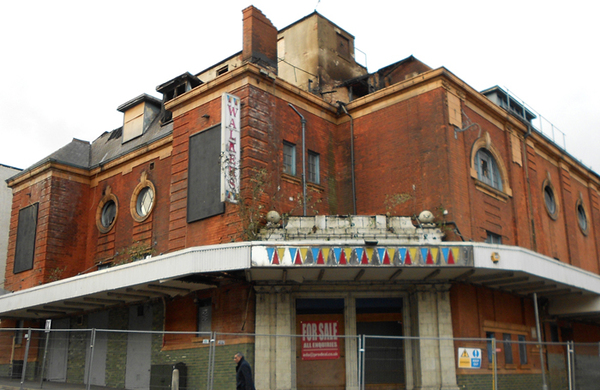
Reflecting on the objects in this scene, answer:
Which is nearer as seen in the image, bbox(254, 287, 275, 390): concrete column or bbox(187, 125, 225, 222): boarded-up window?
bbox(254, 287, 275, 390): concrete column

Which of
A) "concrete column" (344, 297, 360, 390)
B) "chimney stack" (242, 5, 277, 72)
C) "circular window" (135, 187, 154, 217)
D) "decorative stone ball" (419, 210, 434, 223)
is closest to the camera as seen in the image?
"concrete column" (344, 297, 360, 390)

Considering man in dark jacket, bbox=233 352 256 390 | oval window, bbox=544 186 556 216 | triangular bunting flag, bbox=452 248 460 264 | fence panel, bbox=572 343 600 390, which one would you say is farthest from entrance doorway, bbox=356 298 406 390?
oval window, bbox=544 186 556 216

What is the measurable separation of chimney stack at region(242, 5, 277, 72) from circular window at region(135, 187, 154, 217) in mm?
7594

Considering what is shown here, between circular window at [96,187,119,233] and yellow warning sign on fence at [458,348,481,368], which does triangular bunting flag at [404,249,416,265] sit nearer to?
yellow warning sign on fence at [458,348,481,368]

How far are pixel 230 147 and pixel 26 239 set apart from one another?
15469 mm

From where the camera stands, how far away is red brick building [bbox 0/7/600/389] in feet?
66.8

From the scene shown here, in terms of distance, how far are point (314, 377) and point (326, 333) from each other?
156 cm

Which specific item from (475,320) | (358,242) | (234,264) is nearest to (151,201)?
(234,264)

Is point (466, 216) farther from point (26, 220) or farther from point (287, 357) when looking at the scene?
point (26, 220)

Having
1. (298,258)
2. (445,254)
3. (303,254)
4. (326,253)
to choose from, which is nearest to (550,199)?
(445,254)

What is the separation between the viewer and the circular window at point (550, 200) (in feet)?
97.3

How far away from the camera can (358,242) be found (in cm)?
1920

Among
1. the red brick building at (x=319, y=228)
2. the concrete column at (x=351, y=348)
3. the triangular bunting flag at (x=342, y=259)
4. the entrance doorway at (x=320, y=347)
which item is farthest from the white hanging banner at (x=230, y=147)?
the concrete column at (x=351, y=348)

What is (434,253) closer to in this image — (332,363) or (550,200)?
(332,363)
